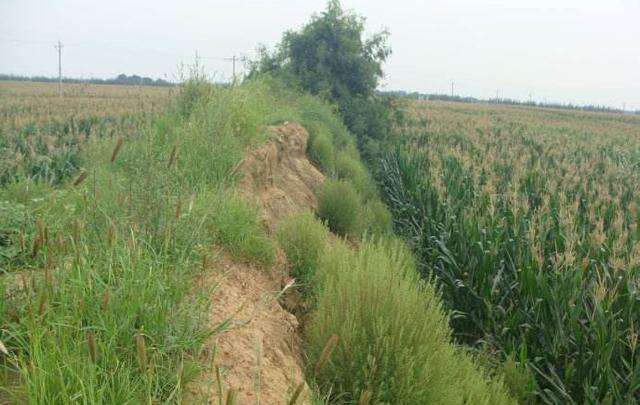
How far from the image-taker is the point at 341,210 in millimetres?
7902

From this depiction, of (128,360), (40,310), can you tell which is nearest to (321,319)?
(128,360)

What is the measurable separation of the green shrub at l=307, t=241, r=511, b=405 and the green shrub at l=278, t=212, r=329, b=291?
Answer: 46.2 inches

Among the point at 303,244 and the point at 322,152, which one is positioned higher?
the point at 322,152

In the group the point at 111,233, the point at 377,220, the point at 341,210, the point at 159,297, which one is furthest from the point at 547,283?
the point at 377,220

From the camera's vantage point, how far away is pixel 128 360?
2096 millimetres

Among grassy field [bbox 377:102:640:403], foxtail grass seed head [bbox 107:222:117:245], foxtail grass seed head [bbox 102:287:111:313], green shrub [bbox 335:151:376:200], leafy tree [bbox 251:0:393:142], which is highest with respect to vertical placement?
leafy tree [bbox 251:0:393:142]

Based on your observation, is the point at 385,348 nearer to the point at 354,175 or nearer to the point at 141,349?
the point at 141,349

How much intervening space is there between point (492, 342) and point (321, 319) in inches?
111

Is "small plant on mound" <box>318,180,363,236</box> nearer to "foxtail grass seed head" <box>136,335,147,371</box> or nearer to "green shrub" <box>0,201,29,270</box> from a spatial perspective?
"green shrub" <box>0,201,29,270</box>

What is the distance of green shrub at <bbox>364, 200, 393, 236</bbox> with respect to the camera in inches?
328

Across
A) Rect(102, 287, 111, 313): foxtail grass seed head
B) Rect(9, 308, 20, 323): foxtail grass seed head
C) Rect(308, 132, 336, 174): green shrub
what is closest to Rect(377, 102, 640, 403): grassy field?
Rect(308, 132, 336, 174): green shrub

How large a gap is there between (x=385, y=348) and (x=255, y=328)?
2.76 ft

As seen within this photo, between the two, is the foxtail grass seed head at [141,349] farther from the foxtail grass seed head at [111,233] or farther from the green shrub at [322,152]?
the green shrub at [322,152]

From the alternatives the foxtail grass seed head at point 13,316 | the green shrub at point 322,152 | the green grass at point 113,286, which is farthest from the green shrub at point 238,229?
the green shrub at point 322,152
